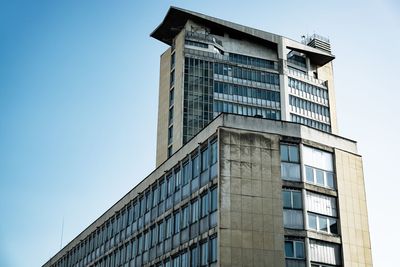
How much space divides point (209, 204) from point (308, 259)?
7.10 metres

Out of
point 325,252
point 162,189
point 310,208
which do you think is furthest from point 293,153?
point 162,189

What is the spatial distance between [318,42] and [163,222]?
73005mm

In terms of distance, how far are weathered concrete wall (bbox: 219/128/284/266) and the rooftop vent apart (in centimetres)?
7396

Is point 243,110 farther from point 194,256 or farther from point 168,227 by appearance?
point 194,256

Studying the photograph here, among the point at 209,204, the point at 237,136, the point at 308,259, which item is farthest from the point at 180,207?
the point at 308,259

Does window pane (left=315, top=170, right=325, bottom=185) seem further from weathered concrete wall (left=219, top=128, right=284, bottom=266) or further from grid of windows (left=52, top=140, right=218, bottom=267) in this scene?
grid of windows (left=52, top=140, right=218, bottom=267)

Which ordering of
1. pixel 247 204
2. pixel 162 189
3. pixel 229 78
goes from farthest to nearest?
1. pixel 229 78
2. pixel 162 189
3. pixel 247 204

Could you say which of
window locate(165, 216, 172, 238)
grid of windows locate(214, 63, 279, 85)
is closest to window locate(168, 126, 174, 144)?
grid of windows locate(214, 63, 279, 85)

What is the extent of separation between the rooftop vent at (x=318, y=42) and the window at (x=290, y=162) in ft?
240

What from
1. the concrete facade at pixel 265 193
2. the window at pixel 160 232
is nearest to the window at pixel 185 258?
the concrete facade at pixel 265 193

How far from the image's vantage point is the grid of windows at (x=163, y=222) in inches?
1515

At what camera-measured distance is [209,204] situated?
37.7 m

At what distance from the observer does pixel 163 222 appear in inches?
1781

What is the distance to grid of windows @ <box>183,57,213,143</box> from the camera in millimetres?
87812
